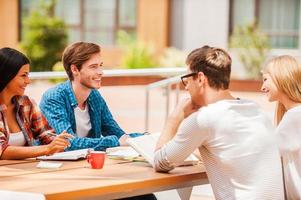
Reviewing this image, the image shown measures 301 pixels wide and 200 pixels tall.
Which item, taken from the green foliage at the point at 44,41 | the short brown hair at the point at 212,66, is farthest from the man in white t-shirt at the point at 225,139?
the green foliage at the point at 44,41

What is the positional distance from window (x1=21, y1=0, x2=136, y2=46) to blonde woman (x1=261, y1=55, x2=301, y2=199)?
632 inches

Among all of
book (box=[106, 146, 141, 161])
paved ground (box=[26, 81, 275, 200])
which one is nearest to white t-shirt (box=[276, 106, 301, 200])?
book (box=[106, 146, 141, 161])

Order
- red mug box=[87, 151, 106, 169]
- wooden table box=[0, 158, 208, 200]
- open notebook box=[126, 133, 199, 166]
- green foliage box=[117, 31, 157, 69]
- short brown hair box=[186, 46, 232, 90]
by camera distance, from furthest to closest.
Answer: green foliage box=[117, 31, 157, 69] → open notebook box=[126, 133, 199, 166] → red mug box=[87, 151, 106, 169] → short brown hair box=[186, 46, 232, 90] → wooden table box=[0, 158, 208, 200]

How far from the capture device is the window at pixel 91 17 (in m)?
19.8

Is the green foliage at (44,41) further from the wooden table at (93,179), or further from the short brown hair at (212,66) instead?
the short brown hair at (212,66)

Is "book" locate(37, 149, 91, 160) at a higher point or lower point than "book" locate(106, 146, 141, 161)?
higher

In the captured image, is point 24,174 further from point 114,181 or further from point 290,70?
point 290,70

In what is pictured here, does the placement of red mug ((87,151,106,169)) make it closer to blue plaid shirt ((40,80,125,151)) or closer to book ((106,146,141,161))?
book ((106,146,141,161))

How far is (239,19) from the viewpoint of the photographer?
17.6m

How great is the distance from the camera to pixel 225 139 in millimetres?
3148

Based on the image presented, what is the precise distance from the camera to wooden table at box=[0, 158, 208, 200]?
3.02 metres

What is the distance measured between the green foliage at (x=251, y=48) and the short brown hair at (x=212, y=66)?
40.4ft

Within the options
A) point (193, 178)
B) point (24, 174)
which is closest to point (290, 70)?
point (193, 178)

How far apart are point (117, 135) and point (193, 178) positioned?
1.13 m
